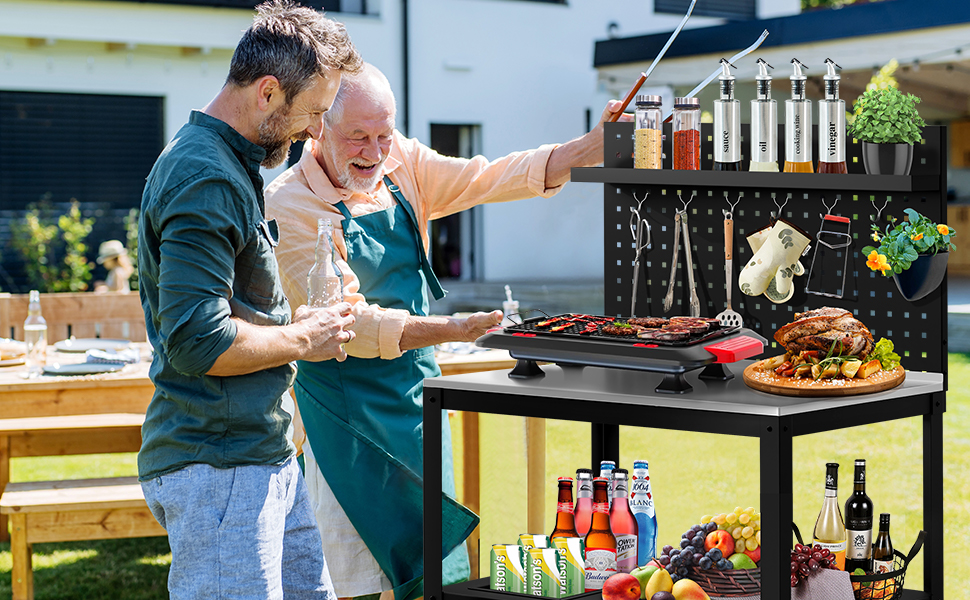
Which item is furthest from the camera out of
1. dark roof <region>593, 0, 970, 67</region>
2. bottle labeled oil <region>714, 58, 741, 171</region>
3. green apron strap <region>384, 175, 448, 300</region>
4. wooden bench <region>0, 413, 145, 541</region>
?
dark roof <region>593, 0, 970, 67</region>

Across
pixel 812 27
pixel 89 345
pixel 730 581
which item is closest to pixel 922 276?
pixel 730 581

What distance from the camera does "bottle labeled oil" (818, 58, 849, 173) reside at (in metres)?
2.46

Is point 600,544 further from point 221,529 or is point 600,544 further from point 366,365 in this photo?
point 221,529

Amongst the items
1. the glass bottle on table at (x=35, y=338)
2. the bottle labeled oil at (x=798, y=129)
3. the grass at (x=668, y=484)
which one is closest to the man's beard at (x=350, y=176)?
the bottle labeled oil at (x=798, y=129)

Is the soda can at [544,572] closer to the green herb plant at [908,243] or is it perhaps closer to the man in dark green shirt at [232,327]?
the man in dark green shirt at [232,327]

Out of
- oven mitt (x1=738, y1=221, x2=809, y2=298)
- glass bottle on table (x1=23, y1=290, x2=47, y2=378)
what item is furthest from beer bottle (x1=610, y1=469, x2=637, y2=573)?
glass bottle on table (x1=23, y1=290, x2=47, y2=378)

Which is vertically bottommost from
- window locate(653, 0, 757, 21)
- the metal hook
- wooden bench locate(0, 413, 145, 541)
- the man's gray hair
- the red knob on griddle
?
wooden bench locate(0, 413, 145, 541)

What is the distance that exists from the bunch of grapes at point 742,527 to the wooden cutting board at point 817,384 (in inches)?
18.6

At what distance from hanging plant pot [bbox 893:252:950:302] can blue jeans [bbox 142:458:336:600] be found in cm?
145

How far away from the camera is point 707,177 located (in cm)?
262

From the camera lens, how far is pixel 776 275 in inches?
106

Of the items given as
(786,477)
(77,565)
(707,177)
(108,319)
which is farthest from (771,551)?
(108,319)

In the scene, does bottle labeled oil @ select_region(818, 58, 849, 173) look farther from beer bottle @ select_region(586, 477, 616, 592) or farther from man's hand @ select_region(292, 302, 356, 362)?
man's hand @ select_region(292, 302, 356, 362)

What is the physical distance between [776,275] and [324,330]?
3.80 feet
